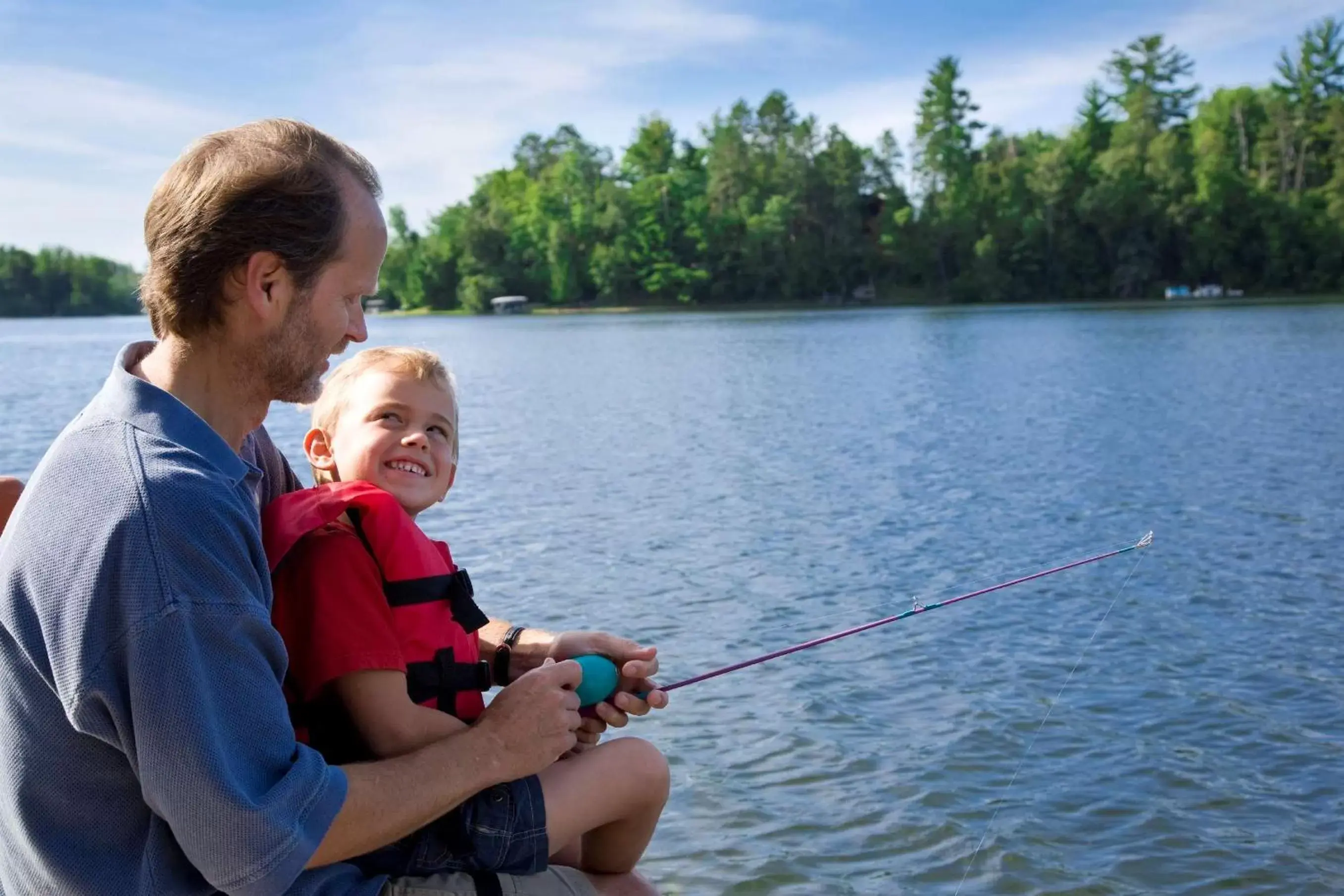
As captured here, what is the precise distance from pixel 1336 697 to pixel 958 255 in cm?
7674

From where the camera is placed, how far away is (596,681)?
2475mm

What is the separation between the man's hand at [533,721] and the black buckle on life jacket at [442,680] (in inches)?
3.7

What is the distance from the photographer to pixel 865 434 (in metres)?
18.3

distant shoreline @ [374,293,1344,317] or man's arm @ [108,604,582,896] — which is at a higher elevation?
man's arm @ [108,604,582,896]

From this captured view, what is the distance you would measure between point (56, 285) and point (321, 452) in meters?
117

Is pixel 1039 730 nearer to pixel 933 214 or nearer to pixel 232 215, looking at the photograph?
pixel 232 215

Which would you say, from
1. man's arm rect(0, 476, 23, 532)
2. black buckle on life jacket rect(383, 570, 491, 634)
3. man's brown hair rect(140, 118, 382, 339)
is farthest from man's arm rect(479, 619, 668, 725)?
man's arm rect(0, 476, 23, 532)

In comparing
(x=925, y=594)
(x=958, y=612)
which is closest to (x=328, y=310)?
(x=958, y=612)

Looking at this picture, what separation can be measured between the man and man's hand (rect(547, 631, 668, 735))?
1.60ft

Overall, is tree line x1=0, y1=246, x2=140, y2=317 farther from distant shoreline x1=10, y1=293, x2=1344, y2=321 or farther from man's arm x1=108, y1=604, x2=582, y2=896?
man's arm x1=108, y1=604, x2=582, y2=896

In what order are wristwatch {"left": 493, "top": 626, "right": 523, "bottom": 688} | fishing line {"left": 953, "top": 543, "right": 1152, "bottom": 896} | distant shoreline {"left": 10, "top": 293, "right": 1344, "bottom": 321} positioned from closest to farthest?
wristwatch {"left": 493, "top": 626, "right": 523, "bottom": 688}
fishing line {"left": 953, "top": 543, "right": 1152, "bottom": 896}
distant shoreline {"left": 10, "top": 293, "right": 1344, "bottom": 321}

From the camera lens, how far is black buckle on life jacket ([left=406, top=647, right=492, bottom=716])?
217 centimetres

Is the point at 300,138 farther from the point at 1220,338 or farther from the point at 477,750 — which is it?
the point at 1220,338

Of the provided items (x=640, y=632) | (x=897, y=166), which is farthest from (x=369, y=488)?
(x=897, y=166)
